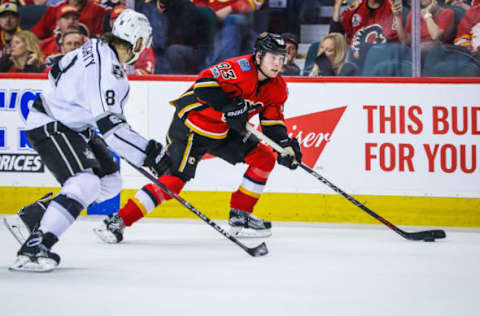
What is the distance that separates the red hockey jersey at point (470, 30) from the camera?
4.29 metres

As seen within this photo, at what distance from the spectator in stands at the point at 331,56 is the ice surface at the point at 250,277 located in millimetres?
1138

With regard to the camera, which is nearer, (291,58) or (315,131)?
(315,131)

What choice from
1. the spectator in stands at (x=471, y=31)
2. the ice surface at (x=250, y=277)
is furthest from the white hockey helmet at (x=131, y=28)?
the spectator in stands at (x=471, y=31)

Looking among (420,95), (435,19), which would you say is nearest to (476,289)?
(420,95)

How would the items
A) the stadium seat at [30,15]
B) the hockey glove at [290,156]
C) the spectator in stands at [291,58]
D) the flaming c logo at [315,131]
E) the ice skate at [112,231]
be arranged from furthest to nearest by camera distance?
the stadium seat at [30,15], the spectator in stands at [291,58], the flaming c logo at [315,131], the hockey glove at [290,156], the ice skate at [112,231]

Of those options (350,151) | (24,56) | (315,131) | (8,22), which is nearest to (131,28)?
(315,131)

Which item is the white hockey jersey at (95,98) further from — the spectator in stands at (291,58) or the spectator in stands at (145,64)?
the spectator in stands at (291,58)

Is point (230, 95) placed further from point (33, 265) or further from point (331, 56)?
point (33, 265)

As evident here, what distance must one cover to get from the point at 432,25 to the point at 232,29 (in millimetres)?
1355

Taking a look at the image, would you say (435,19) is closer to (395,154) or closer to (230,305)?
(395,154)

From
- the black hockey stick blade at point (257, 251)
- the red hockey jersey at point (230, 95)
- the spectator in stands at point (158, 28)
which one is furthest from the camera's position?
the spectator in stands at point (158, 28)

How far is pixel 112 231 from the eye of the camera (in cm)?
339

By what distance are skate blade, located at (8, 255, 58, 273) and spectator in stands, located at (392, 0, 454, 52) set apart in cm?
281

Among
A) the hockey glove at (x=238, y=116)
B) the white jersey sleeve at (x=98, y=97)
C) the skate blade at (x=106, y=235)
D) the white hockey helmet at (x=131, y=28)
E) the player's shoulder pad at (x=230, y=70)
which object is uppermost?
the white hockey helmet at (x=131, y=28)
